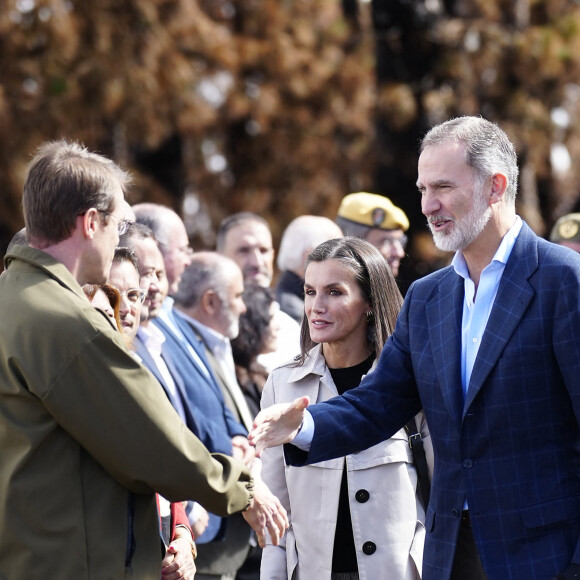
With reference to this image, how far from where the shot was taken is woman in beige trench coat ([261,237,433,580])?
13.6 ft

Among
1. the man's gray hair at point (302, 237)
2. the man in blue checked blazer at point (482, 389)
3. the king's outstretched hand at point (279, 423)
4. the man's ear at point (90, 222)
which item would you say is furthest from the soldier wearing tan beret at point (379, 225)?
the man's ear at point (90, 222)

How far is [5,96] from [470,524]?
10.7 metres

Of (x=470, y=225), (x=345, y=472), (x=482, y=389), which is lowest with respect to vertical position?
(x=345, y=472)

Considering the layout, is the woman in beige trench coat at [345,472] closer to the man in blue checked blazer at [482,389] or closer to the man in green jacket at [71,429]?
the man in blue checked blazer at [482,389]

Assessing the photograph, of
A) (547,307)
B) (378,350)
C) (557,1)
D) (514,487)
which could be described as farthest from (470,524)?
(557,1)

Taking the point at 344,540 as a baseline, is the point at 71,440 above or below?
above

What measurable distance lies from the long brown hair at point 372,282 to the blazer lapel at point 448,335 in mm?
640

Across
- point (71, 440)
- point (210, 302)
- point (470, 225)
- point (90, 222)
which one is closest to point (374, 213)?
point (210, 302)

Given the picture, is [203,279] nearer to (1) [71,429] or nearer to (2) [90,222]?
(2) [90,222]

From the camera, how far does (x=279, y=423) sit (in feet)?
12.3

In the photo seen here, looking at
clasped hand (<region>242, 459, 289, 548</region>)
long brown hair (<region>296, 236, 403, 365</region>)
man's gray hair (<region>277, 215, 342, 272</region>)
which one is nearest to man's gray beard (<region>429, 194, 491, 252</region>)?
long brown hair (<region>296, 236, 403, 365</region>)

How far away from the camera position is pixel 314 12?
1612cm

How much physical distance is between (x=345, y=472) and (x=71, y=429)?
156 cm

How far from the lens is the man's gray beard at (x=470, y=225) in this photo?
366cm
